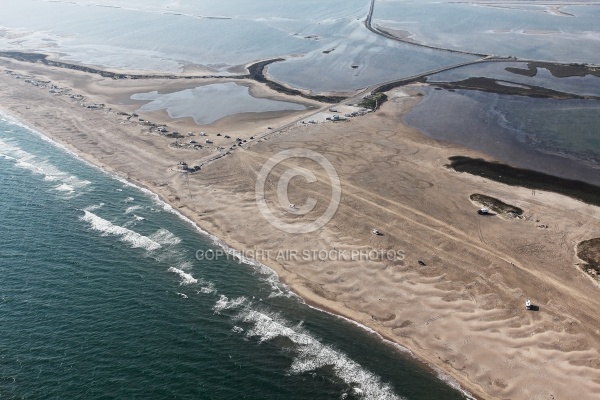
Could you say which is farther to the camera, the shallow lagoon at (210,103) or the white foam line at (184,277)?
the shallow lagoon at (210,103)

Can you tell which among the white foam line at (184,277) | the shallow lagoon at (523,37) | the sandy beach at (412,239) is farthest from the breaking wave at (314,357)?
the shallow lagoon at (523,37)

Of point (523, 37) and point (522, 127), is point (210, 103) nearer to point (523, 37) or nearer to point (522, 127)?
point (522, 127)

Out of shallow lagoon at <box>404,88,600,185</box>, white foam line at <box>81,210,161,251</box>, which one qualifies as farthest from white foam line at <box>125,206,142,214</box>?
shallow lagoon at <box>404,88,600,185</box>

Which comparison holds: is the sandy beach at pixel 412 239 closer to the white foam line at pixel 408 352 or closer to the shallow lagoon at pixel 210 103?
the white foam line at pixel 408 352

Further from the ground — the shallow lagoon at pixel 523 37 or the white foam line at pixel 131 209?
the shallow lagoon at pixel 523 37

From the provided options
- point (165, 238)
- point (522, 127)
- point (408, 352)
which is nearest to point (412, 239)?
point (408, 352)

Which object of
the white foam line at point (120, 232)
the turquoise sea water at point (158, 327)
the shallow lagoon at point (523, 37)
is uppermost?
the shallow lagoon at point (523, 37)

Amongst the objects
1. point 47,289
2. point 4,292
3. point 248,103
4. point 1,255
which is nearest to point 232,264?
point 47,289
